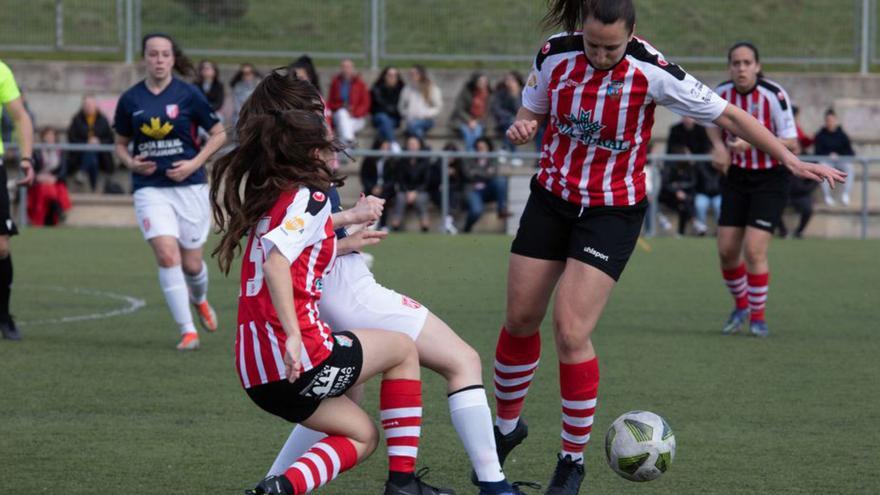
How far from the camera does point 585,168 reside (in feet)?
18.5

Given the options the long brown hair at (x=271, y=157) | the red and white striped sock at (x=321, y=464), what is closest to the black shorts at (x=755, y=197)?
the long brown hair at (x=271, y=157)

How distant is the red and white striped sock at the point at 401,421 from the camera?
4.80 meters

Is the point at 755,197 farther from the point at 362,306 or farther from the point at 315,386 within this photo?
the point at 315,386

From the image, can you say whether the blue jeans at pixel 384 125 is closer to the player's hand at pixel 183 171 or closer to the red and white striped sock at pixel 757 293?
the red and white striped sock at pixel 757 293

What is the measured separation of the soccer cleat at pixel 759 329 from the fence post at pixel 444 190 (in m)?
9.31

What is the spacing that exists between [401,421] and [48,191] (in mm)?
15276

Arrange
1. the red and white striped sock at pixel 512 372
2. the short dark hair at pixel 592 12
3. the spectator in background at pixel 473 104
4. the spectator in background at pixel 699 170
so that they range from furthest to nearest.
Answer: the spectator in background at pixel 473 104, the spectator in background at pixel 699 170, the red and white striped sock at pixel 512 372, the short dark hair at pixel 592 12

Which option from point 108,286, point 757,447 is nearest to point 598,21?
point 757,447

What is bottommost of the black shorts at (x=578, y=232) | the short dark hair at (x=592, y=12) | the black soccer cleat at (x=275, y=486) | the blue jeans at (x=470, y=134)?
the blue jeans at (x=470, y=134)

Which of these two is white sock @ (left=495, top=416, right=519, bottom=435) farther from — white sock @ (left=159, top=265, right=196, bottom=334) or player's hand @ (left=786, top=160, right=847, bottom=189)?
white sock @ (left=159, top=265, right=196, bottom=334)

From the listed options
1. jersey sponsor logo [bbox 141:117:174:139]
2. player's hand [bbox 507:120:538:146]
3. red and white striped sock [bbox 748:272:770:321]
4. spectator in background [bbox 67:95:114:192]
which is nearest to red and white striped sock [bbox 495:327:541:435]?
player's hand [bbox 507:120:538:146]

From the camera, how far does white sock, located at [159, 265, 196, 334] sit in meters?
9.19

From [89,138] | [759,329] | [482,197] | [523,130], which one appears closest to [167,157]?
[523,130]

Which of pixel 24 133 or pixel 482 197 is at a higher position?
pixel 24 133
